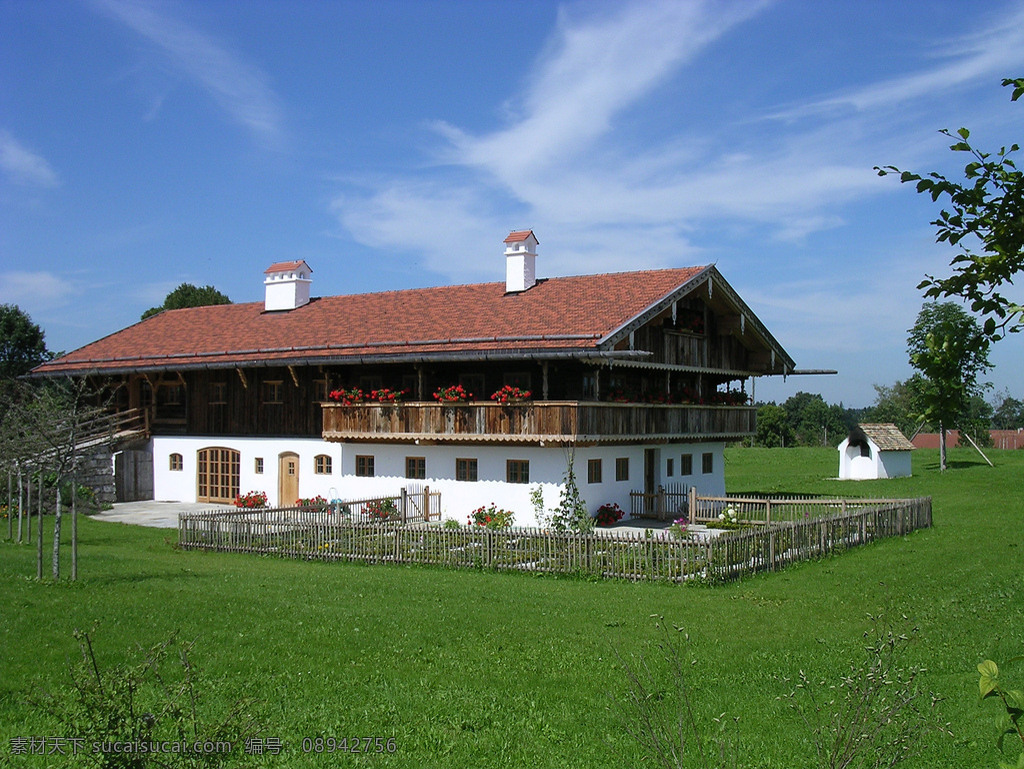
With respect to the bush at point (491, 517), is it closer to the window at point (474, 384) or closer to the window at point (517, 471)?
the window at point (517, 471)

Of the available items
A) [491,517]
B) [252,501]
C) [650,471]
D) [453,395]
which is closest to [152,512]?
[252,501]

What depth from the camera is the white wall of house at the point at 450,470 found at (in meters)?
27.8

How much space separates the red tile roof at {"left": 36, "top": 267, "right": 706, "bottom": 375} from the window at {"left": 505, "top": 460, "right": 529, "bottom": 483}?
352cm

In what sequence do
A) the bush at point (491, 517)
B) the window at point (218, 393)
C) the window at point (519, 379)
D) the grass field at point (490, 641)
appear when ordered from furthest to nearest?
1. the window at point (218, 393)
2. the window at point (519, 379)
3. the bush at point (491, 517)
4. the grass field at point (490, 641)

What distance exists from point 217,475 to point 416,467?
978 cm

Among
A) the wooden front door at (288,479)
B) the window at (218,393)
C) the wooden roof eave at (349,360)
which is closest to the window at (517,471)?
the wooden roof eave at (349,360)

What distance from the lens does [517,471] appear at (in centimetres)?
2811

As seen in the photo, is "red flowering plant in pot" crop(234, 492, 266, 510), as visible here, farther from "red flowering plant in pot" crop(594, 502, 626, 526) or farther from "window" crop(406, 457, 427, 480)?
"red flowering plant in pot" crop(594, 502, 626, 526)

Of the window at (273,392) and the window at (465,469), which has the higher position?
the window at (273,392)

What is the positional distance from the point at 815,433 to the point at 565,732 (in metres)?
Result: 112

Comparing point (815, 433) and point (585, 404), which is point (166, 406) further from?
point (815, 433)

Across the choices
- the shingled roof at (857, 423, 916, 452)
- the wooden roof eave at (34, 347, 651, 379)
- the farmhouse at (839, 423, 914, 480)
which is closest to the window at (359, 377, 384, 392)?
the wooden roof eave at (34, 347, 651, 379)

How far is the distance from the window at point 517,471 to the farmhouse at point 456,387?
0.20ft

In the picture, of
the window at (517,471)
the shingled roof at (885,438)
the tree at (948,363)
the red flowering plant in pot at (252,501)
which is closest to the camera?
the tree at (948,363)
